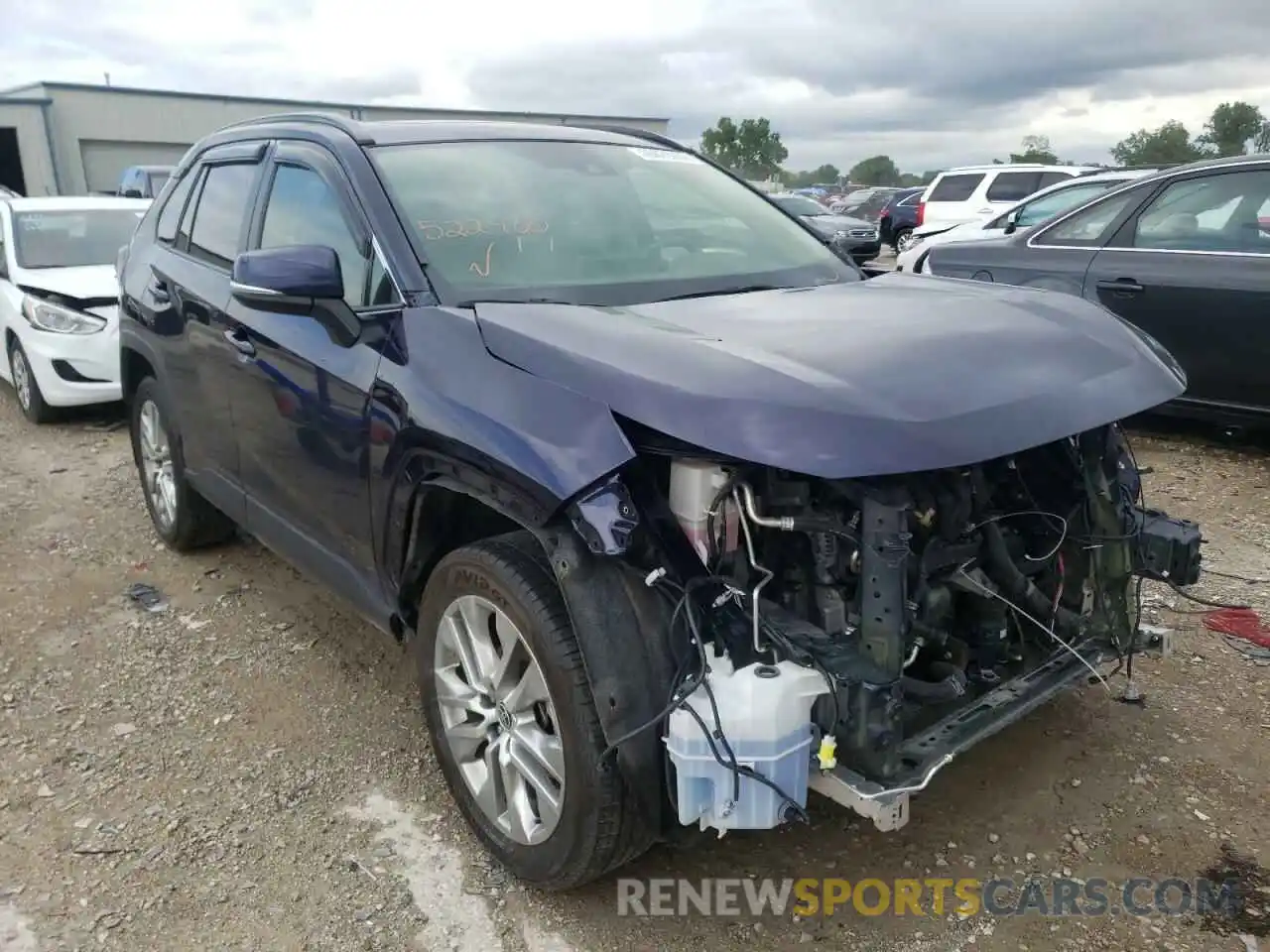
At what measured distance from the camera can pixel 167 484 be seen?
15.8 feet

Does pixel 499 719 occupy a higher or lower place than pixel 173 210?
lower

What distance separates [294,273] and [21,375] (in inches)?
244

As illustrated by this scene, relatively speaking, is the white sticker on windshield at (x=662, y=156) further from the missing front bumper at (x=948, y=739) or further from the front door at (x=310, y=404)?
the missing front bumper at (x=948, y=739)

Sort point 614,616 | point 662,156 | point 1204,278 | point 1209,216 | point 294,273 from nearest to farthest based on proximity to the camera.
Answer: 1. point 614,616
2. point 294,273
3. point 662,156
4. point 1204,278
5. point 1209,216

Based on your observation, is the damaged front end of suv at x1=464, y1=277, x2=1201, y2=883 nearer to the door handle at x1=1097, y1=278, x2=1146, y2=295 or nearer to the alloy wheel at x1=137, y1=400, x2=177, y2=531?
A: the alloy wheel at x1=137, y1=400, x2=177, y2=531

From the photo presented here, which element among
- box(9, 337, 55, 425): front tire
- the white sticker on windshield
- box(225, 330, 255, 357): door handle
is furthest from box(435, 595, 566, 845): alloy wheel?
box(9, 337, 55, 425): front tire

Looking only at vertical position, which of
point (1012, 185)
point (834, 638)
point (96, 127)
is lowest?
point (834, 638)

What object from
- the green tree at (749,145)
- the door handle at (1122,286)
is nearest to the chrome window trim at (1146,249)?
the door handle at (1122,286)

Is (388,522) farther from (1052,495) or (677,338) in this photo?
(1052,495)

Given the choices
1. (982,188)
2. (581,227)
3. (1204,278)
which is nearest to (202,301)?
(581,227)

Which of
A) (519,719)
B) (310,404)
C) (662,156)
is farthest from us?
(662,156)

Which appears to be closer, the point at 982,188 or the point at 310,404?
the point at 310,404

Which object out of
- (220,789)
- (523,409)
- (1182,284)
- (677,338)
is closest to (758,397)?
(677,338)

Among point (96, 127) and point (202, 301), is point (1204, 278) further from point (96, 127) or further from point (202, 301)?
point (96, 127)
